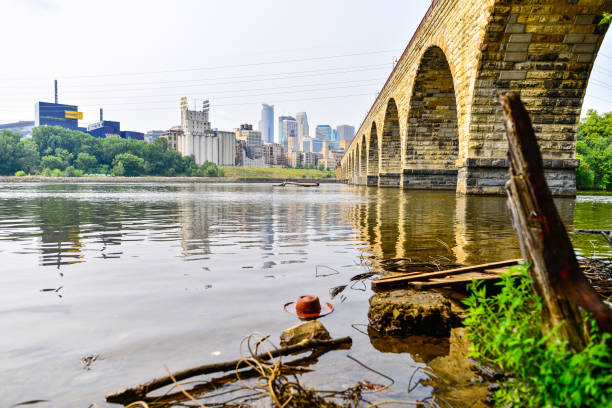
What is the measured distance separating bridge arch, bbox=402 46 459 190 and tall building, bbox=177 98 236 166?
115 metres

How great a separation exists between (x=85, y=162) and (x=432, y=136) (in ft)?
292

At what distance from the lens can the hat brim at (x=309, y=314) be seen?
2467 mm

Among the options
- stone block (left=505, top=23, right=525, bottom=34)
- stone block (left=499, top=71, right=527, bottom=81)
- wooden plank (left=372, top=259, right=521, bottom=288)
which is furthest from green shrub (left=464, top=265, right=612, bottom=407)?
stone block (left=499, top=71, right=527, bottom=81)

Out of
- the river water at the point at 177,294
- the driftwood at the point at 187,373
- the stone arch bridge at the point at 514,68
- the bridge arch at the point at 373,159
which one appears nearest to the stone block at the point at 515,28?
the stone arch bridge at the point at 514,68

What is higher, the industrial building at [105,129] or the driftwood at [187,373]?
the industrial building at [105,129]

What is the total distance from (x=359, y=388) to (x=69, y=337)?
67.4 inches

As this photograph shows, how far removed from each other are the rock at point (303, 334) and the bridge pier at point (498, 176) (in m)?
12.2

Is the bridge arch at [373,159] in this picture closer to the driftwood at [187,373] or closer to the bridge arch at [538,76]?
the bridge arch at [538,76]

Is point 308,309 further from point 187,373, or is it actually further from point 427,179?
point 427,179

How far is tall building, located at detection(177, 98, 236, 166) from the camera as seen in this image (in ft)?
429

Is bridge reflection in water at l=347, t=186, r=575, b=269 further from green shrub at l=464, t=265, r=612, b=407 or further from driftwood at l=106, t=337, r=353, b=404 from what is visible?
green shrub at l=464, t=265, r=612, b=407

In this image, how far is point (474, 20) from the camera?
11898 mm

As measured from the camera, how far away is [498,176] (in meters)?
13.2

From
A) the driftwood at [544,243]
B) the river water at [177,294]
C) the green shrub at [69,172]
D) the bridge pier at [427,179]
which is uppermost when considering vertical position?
the green shrub at [69,172]
